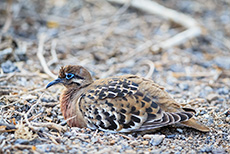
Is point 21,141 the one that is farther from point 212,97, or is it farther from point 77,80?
point 212,97

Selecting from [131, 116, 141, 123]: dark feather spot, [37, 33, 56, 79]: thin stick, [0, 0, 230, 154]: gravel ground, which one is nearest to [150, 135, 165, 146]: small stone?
[0, 0, 230, 154]: gravel ground

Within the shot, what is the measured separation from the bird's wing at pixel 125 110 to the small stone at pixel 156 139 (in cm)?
16

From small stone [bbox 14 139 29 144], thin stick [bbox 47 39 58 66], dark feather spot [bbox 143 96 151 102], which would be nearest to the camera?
small stone [bbox 14 139 29 144]

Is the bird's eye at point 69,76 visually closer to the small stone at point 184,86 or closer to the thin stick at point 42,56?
the thin stick at point 42,56

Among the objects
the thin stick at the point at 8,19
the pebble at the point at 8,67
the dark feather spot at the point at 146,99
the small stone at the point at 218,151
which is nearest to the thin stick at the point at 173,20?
the thin stick at the point at 8,19

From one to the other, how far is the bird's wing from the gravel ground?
155 mm

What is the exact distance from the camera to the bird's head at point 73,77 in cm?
500

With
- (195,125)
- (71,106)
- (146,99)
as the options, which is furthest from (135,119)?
(71,106)

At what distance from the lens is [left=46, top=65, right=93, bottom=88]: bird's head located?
16.4ft

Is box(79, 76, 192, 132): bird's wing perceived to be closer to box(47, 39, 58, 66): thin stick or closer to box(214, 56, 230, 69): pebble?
box(47, 39, 58, 66): thin stick

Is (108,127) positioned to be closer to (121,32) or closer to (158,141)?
(158,141)

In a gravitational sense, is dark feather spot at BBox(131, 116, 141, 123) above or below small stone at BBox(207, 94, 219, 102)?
below

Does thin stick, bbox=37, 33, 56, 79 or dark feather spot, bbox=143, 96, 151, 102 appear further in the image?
thin stick, bbox=37, 33, 56, 79

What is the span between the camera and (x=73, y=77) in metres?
5.02
